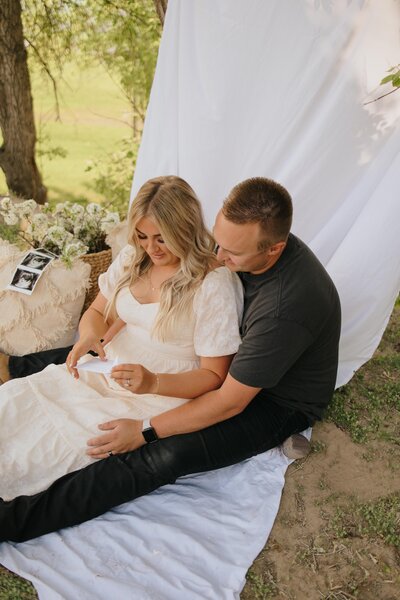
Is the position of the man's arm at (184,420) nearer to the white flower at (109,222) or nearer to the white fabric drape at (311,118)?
the white fabric drape at (311,118)

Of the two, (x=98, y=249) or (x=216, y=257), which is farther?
(x=98, y=249)

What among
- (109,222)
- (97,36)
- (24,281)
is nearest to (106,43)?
(97,36)

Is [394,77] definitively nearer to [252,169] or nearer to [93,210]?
[252,169]

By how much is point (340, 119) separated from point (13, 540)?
2.23 metres

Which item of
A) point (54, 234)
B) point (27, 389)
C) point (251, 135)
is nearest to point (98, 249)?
point (54, 234)

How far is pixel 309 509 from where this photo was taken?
214cm

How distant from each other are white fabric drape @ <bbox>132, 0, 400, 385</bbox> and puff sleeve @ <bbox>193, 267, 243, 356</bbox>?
0.90 metres

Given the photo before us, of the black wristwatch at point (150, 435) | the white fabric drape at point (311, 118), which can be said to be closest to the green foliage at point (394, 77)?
the white fabric drape at point (311, 118)

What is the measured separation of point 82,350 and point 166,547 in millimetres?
810

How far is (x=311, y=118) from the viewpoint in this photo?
2625mm

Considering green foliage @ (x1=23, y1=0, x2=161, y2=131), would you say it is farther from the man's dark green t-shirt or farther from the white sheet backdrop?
the man's dark green t-shirt

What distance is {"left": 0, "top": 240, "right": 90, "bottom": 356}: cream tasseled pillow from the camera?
2.85 meters

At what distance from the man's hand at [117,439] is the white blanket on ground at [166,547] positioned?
0.27 m

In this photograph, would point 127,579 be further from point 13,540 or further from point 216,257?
point 216,257
